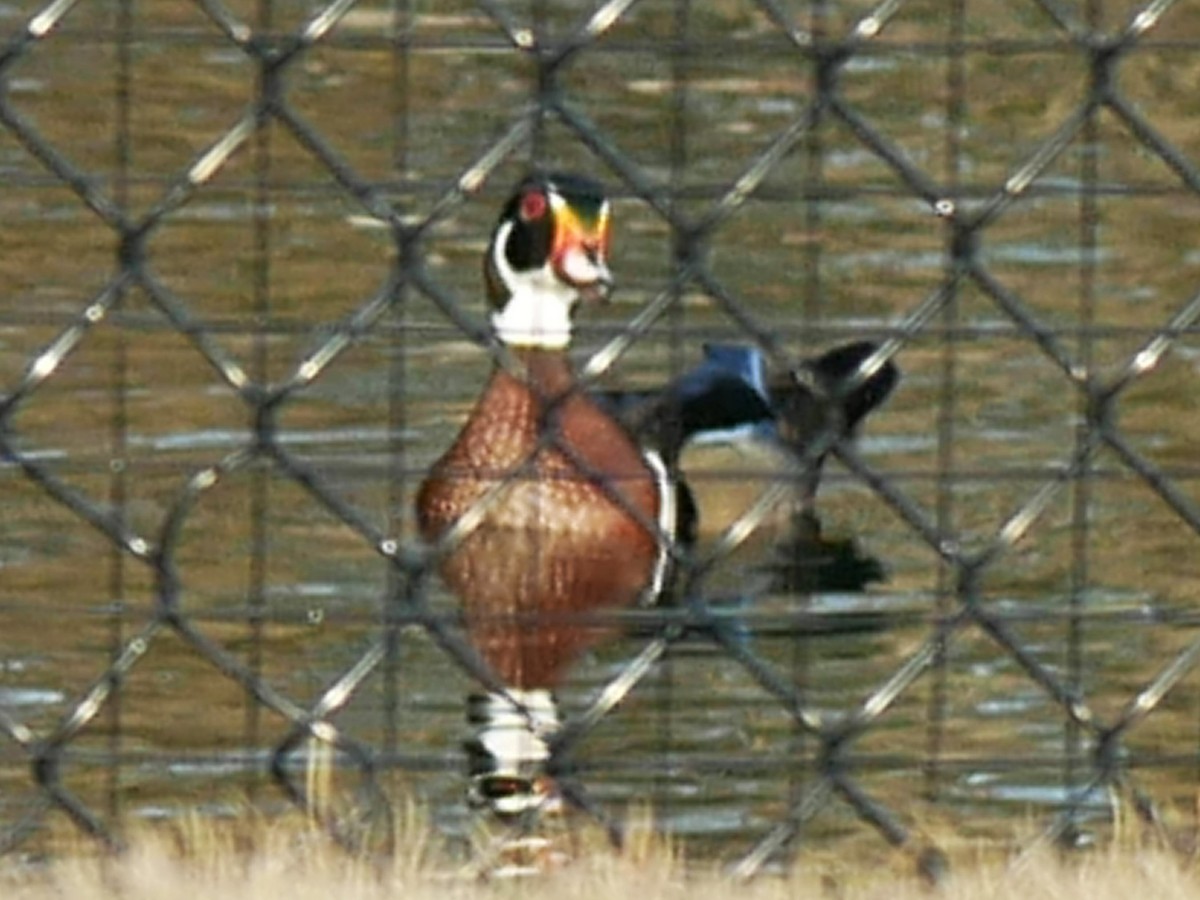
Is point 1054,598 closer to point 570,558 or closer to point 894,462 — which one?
point 894,462

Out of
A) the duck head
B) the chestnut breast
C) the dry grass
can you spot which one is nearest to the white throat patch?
the duck head

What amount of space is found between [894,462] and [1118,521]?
1.28 feet

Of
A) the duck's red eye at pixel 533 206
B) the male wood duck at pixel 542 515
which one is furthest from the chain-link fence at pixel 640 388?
the duck's red eye at pixel 533 206

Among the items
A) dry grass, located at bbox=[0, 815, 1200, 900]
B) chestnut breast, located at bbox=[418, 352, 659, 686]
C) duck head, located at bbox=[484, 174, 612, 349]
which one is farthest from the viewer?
duck head, located at bbox=[484, 174, 612, 349]

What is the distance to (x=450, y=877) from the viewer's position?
→ 319 cm

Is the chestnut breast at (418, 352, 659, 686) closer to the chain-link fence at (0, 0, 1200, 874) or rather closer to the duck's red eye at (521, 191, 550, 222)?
the chain-link fence at (0, 0, 1200, 874)

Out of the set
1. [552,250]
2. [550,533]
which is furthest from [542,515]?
[552,250]

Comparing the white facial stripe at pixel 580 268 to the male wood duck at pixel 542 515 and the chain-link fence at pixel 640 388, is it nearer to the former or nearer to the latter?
the male wood duck at pixel 542 515

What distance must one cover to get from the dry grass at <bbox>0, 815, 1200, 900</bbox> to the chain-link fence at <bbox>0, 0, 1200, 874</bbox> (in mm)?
87

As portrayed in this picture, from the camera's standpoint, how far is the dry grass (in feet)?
10.2

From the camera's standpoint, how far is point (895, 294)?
6152 millimetres

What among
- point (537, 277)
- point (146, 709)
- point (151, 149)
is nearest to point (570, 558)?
point (537, 277)

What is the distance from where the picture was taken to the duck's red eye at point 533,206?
13.9 feet

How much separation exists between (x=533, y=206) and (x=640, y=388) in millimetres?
959
